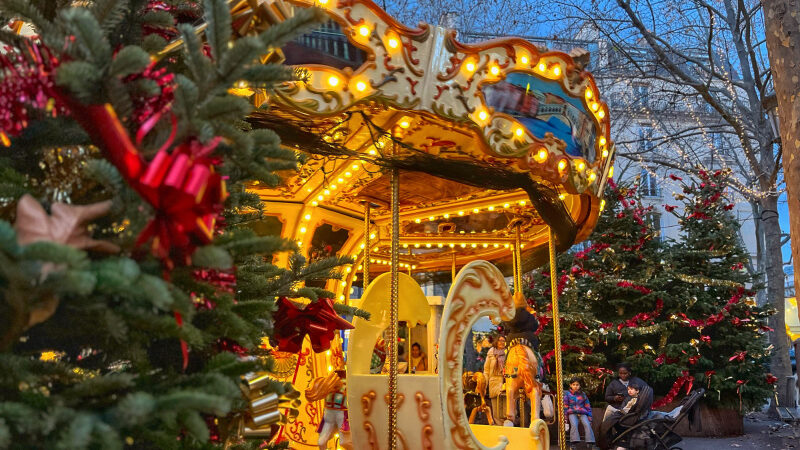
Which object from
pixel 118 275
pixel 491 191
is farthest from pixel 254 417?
pixel 491 191

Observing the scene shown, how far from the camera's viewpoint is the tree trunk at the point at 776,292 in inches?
593

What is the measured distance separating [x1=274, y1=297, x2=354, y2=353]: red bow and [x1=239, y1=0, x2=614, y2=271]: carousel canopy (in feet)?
3.04

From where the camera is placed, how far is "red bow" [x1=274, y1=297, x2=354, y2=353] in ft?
11.9

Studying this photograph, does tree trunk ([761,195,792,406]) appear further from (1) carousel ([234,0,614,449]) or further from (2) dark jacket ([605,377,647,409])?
(1) carousel ([234,0,614,449])

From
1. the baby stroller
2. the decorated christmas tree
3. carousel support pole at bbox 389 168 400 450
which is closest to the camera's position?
carousel support pole at bbox 389 168 400 450

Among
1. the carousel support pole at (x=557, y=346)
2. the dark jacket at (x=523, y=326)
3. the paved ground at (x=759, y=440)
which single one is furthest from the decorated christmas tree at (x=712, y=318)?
the carousel support pole at (x=557, y=346)

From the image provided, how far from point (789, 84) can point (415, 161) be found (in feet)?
12.3

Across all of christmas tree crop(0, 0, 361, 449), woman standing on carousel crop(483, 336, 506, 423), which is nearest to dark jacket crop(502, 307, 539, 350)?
woman standing on carousel crop(483, 336, 506, 423)

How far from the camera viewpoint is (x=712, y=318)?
13477mm

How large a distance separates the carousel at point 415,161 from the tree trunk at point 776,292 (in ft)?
32.2

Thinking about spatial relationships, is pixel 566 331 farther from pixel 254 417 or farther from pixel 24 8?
pixel 24 8

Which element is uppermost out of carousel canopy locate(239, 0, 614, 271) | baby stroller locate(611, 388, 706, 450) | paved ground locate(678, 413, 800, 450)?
carousel canopy locate(239, 0, 614, 271)

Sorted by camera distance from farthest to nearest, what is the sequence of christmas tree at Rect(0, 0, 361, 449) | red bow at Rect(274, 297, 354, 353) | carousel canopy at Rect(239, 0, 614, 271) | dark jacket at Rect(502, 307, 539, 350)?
dark jacket at Rect(502, 307, 539, 350) < carousel canopy at Rect(239, 0, 614, 271) < red bow at Rect(274, 297, 354, 353) < christmas tree at Rect(0, 0, 361, 449)

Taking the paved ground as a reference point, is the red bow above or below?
above
